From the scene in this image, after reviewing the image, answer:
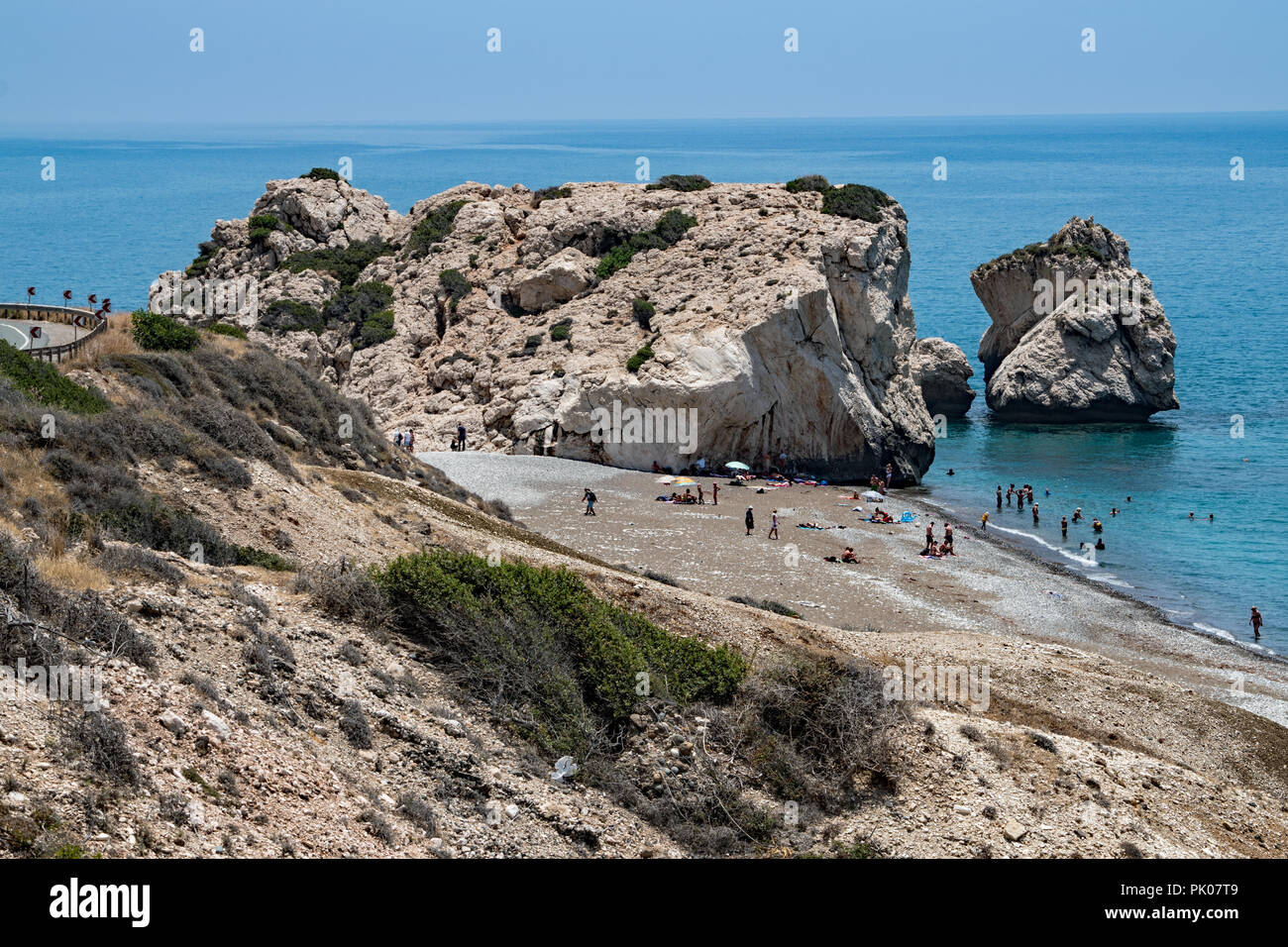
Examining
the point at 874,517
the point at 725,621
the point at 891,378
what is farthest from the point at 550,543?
the point at 891,378

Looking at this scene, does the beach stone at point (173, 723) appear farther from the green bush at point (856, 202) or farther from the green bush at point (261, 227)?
the green bush at point (261, 227)

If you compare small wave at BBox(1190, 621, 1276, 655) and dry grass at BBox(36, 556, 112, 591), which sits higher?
dry grass at BBox(36, 556, 112, 591)

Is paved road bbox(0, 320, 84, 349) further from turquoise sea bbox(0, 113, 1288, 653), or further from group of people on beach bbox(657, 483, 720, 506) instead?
turquoise sea bbox(0, 113, 1288, 653)

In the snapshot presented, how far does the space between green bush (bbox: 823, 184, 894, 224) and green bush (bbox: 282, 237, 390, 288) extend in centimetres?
2172

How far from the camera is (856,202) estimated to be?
52875 millimetres

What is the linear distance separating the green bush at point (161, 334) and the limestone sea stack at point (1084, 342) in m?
45.8

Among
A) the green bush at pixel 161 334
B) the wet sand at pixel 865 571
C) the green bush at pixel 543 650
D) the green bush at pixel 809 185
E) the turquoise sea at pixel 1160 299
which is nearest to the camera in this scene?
the green bush at pixel 543 650

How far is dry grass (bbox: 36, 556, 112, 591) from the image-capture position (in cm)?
1338

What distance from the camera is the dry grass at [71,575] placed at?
1338 centimetres

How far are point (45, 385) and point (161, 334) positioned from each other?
19.8 feet

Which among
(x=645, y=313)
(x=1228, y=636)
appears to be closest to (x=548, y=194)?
(x=645, y=313)

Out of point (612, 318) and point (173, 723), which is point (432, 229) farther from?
point (173, 723)

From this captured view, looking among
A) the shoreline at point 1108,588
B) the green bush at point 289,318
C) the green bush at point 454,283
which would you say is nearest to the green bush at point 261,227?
the green bush at point 289,318

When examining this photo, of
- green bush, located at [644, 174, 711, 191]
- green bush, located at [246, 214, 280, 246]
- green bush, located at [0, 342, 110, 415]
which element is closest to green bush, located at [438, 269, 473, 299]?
green bush, located at [246, 214, 280, 246]
